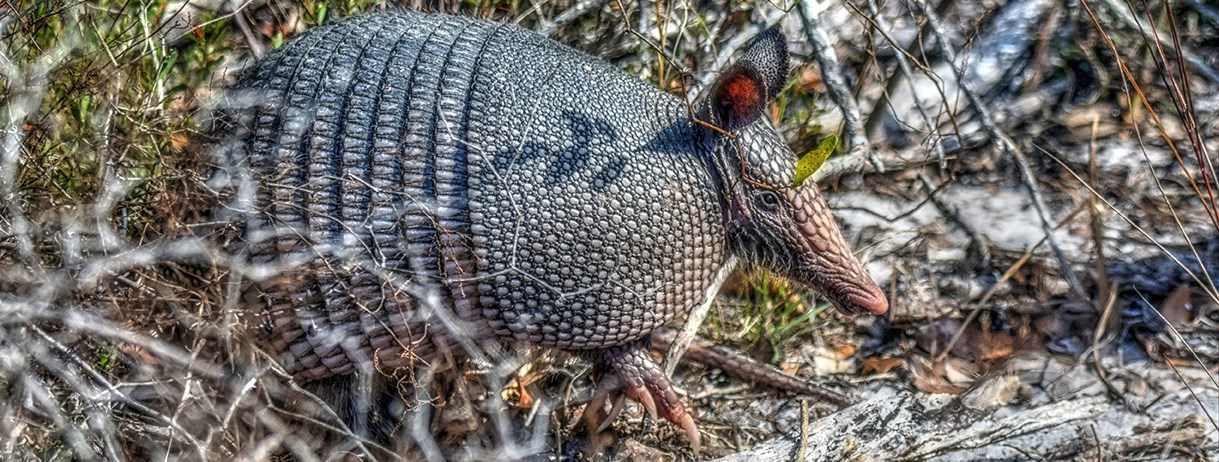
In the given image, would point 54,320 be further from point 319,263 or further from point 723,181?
point 723,181

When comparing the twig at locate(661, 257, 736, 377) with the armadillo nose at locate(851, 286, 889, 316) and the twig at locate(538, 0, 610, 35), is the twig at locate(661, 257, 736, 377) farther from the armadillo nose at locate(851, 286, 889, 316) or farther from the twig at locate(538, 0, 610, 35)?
the twig at locate(538, 0, 610, 35)

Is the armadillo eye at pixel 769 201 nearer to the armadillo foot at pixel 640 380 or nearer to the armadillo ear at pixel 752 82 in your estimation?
the armadillo ear at pixel 752 82

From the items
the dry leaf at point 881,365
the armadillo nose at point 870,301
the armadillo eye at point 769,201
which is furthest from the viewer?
the dry leaf at point 881,365

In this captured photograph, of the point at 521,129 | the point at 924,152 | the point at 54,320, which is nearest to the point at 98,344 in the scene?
the point at 54,320

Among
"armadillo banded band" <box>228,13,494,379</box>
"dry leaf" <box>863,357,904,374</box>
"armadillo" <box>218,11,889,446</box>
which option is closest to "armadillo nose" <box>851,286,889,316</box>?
"armadillo" <box>218,11,889,446</box>

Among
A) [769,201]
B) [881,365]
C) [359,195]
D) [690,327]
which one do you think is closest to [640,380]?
[690,327]

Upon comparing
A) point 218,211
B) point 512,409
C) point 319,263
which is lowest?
point 512,409

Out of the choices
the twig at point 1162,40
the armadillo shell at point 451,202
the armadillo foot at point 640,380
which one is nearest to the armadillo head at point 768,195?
the armadillo shell at point 451,202
